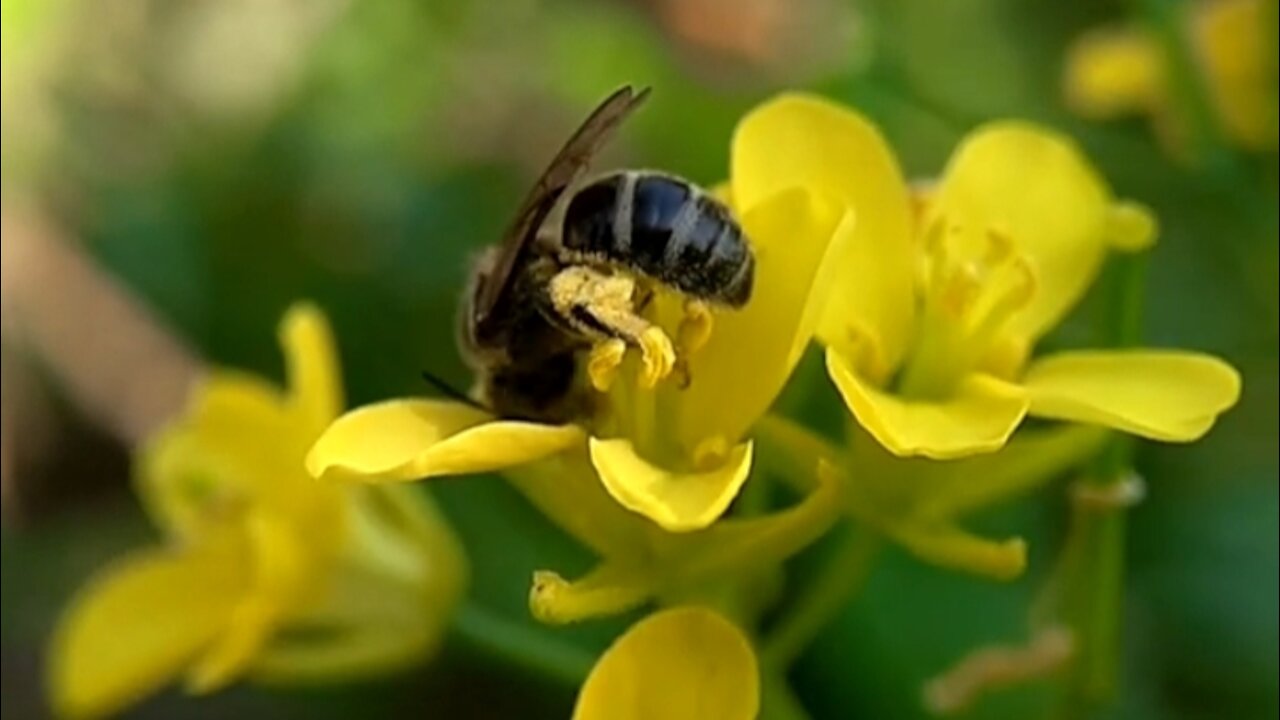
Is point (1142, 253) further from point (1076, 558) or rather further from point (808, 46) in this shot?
point (808, 46)

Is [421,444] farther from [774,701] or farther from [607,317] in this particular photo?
[774,701]

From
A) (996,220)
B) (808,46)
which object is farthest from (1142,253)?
(808,46)

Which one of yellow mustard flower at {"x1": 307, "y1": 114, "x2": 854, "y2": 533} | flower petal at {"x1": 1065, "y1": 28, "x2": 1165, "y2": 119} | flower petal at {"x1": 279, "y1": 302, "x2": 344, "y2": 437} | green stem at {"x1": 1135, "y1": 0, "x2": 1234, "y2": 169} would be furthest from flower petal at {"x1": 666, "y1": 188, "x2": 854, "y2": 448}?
flower petal at {"x1": 1065, "y1": 28, "x2": 1165, "y2": 119}

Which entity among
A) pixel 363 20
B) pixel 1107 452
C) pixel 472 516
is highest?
pixel 1107 452

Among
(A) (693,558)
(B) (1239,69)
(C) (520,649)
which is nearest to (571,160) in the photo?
(A) (693,558)

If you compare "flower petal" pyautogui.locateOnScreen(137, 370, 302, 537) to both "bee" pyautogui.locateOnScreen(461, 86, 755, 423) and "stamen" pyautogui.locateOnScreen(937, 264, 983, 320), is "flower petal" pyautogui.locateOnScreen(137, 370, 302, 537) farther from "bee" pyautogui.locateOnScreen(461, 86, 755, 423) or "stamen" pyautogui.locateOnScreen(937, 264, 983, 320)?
"stamen" pyautogui.locateOnScreen(937, 264, 983, 320)

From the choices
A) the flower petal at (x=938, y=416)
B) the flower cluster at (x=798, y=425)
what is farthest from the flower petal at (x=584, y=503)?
the flower petal at (x=938, y=416)
